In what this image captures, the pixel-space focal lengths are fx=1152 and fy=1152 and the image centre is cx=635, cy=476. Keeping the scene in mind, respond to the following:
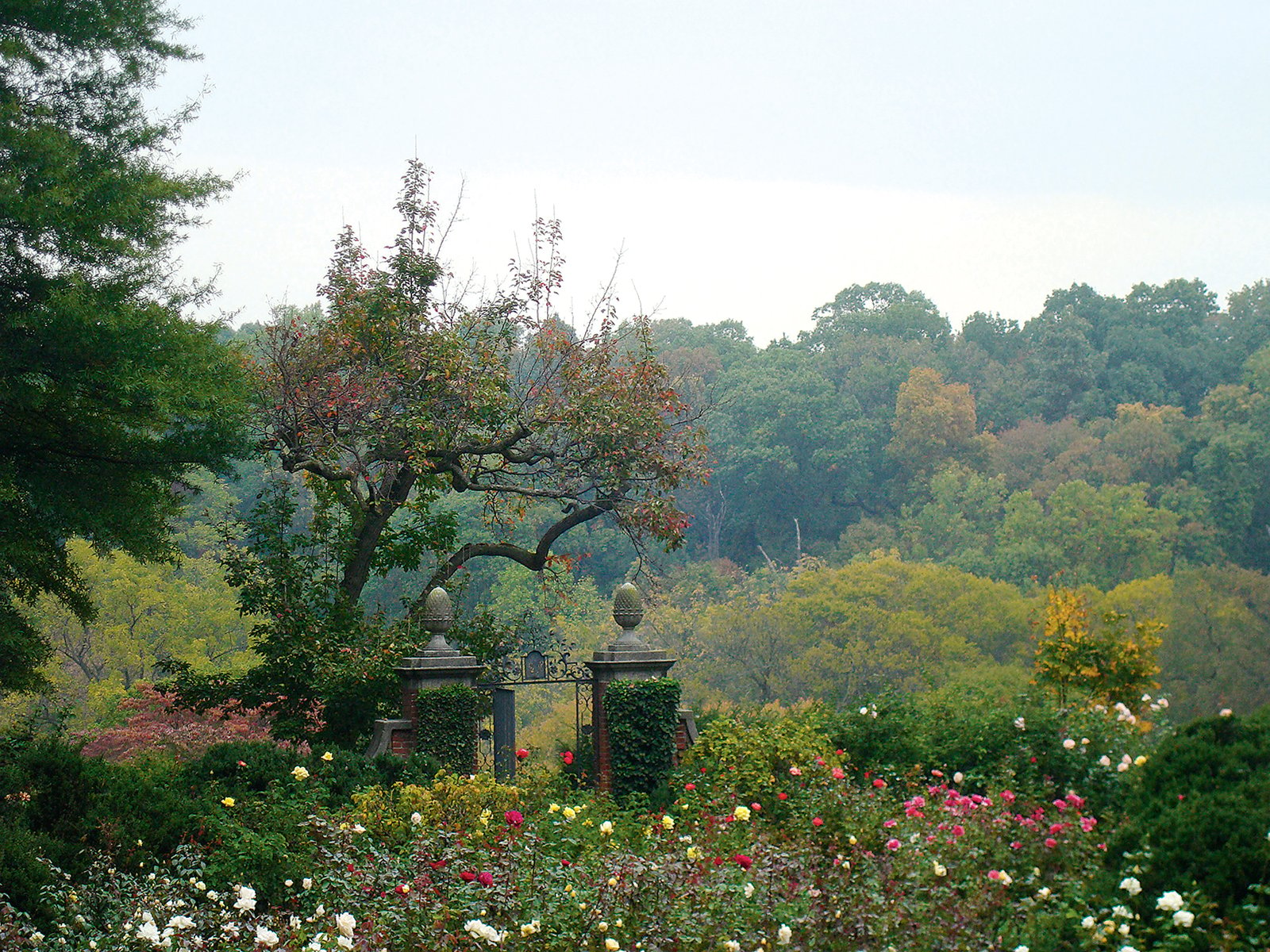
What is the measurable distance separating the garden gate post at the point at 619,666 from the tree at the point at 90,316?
3536 mm

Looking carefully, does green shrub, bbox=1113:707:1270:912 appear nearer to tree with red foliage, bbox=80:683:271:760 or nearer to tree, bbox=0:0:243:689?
tree, bbox=0:0:243:689

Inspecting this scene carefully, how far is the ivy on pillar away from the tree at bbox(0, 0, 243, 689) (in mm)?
2454

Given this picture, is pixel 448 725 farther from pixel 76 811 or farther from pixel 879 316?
pixel 879 316

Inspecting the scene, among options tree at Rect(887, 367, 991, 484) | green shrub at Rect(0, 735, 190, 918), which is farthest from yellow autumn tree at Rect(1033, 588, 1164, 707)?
tree at Rect(887, 367, 991, 484)

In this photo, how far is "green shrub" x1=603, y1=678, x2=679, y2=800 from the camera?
372 inches

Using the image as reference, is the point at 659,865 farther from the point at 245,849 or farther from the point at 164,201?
the point at 164,201

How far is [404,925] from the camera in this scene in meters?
4.68

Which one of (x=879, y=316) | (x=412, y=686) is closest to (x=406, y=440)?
(x=412, y=686)

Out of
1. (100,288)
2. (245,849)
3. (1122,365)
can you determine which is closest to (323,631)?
(100,288)

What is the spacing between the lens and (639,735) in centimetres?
945

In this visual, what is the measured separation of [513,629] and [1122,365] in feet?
141

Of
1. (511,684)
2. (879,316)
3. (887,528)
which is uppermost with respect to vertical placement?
(879,316)

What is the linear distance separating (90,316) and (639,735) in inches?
210

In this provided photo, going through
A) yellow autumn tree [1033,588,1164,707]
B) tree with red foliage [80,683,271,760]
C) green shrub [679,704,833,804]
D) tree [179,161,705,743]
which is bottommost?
tree with red foliage [80,683,271,760]
